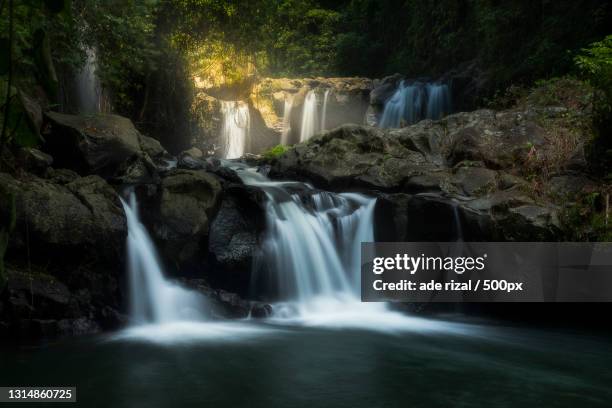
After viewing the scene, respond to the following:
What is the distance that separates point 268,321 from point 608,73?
689 cm

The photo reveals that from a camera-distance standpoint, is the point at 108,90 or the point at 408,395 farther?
the point at 108,90

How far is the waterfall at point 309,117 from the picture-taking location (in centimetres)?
2144

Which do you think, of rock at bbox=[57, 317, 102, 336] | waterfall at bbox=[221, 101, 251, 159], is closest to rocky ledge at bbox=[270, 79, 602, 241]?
rock at bbox=[57, 317, 102, 336]

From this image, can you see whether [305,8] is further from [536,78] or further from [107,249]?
[107,249]

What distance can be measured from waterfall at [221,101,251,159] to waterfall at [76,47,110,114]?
23.4 ft

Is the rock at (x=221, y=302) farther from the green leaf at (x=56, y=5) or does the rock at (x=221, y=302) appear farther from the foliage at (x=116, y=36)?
the green leaf at (x=56, y=5)

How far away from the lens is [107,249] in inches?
282

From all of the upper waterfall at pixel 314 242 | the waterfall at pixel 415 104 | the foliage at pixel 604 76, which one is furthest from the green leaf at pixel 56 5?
the waterfall at pixel 415 104

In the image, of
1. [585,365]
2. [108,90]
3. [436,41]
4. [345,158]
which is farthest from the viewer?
[436,41]

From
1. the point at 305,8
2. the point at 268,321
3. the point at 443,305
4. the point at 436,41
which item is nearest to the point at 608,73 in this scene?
the point at 443,305

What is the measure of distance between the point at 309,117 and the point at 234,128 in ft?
10.4

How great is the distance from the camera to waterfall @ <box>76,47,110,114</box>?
12.2 metres

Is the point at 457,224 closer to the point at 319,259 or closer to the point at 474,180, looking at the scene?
the point at 474,180

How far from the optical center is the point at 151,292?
768 centimetres
